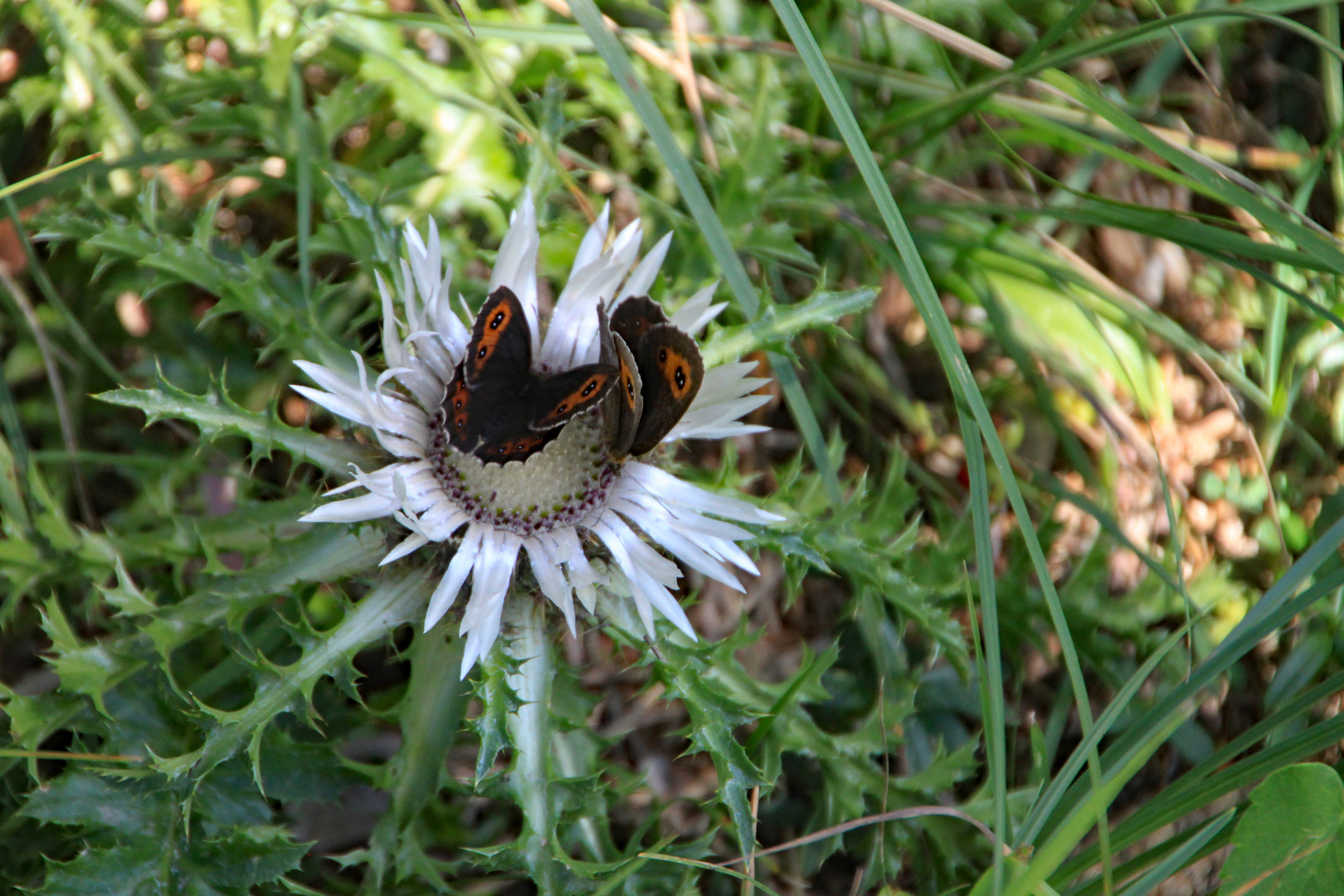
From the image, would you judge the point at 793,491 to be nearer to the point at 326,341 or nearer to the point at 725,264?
the point at 725,264

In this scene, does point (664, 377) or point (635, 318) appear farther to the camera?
point (635, 318)

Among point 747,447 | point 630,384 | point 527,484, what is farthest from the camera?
point 747,447

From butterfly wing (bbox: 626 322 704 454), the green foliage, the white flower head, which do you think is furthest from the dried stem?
the green foliage

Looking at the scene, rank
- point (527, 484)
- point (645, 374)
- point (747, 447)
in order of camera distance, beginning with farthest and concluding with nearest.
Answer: point (747, 447) < point (527, 484) < point (645, 374)

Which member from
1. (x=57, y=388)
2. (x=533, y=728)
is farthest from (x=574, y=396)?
(x=57, y=388)

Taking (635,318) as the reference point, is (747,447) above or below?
below

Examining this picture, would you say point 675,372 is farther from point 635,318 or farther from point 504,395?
point 504,395

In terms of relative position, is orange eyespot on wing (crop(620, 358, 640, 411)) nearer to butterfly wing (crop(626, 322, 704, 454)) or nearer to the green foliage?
butterfly wing (crop(626, 322, 704, 454))

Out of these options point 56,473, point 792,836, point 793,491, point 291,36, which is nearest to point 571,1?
point 291,36
